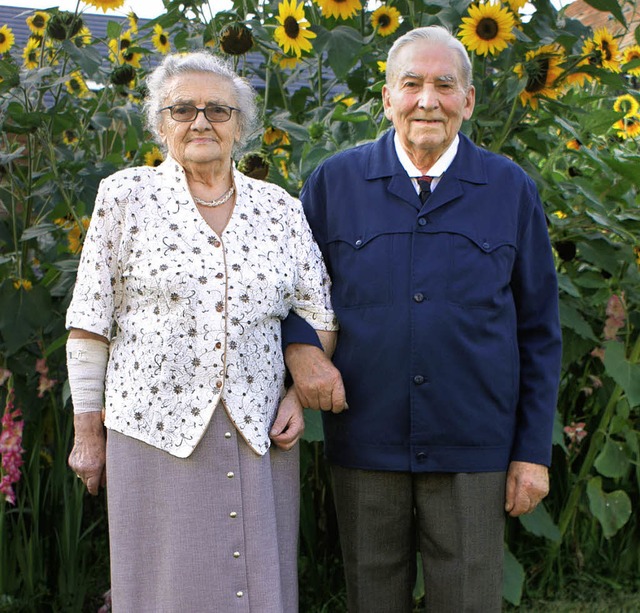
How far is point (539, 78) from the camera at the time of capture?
297cm

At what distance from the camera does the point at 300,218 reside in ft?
7.77

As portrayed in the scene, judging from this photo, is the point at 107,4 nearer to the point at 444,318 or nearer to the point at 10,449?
the point at 10,449

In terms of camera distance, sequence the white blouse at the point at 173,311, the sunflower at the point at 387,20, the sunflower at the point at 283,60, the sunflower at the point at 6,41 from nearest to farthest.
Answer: the white blouse at the point at 173,311
the sunflower at the point at 387,20
the sunflower at the point at 283,60
the sunflower at the point at 6,41

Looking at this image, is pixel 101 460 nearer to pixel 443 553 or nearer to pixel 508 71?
pixel 443 553

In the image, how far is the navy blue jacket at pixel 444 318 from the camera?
230cm

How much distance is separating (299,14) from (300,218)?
106 centimetres

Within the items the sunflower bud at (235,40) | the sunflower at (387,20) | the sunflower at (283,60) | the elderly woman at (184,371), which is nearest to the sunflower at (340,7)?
the sunflower at (387,20)

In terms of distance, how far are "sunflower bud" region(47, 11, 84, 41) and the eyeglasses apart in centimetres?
104

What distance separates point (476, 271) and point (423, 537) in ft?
2.20

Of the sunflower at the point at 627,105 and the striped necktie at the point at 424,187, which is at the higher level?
the sunflower at the point at 627,105

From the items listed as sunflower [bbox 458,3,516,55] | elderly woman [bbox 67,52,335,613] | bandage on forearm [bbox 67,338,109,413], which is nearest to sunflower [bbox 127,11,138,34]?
sunflower [bbox 458,3,516,55]

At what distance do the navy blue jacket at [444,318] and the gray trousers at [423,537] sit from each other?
6 cm

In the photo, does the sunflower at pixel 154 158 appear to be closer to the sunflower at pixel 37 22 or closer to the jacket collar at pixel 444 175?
the sunflower at pixel 37 22

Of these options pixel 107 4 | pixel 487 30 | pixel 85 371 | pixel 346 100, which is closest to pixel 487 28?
pixel 487 30
